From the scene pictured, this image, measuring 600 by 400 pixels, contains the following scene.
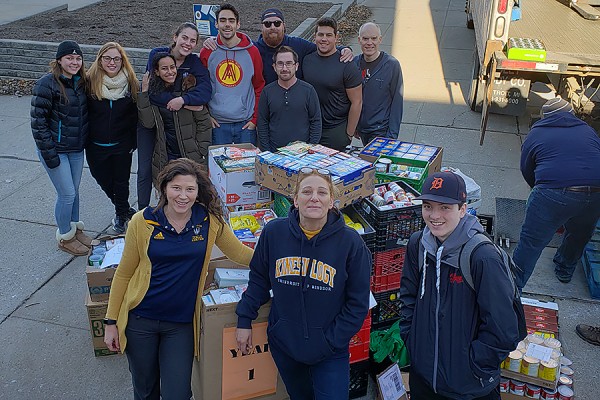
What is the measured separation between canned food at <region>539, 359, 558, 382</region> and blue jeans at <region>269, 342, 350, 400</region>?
141cm

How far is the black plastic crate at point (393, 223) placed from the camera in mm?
4234

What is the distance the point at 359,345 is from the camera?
407 cm

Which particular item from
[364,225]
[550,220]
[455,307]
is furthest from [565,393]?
[364,225]

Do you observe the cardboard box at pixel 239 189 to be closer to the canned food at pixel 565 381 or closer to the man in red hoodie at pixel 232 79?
the man in red hoodie at pixel 232 79

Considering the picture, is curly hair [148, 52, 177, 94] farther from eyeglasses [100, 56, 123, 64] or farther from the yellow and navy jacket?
the yellow and navy jacket

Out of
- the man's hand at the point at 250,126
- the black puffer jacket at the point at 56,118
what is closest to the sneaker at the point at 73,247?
the black puffer jacket at the point at 56,118

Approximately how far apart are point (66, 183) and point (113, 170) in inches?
19.9

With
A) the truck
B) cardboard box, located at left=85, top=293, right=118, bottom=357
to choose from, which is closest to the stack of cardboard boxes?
cardboard box, located at left=85, top=293, right=118, bottom=357

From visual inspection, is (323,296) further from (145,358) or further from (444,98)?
(444,98)

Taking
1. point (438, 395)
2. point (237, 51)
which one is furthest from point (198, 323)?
point (237, 51)

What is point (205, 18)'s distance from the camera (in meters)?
7.41

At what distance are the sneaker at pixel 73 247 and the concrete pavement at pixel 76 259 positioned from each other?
8 centimetres

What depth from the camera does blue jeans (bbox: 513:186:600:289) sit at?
15.6 feet

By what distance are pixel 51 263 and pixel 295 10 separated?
465 inches
